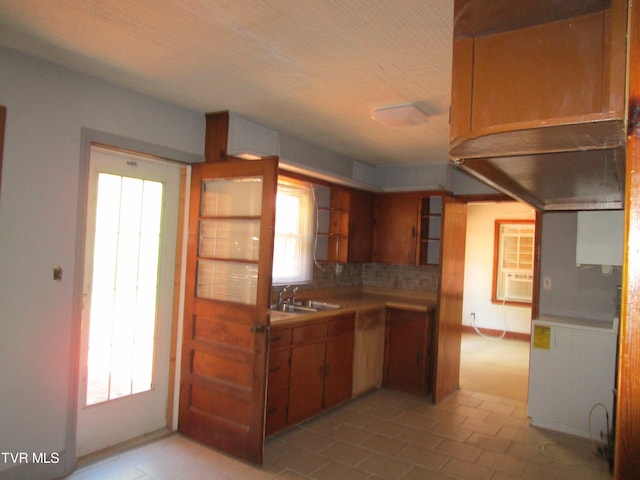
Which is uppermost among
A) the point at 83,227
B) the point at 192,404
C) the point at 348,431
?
the point at 83,227

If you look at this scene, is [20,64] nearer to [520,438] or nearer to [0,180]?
[0,180]

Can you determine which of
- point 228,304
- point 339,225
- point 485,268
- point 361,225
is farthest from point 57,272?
point 485,268

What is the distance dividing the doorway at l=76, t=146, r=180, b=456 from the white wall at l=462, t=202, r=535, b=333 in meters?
5.70

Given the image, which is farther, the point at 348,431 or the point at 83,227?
the point at 348,431

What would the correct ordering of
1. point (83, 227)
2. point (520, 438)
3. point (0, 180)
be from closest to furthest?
point (0, 180)
point (83, 227)
point (520, 438)

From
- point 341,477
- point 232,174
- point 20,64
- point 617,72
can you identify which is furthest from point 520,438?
point 20,64

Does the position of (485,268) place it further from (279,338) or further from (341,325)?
(279,338)

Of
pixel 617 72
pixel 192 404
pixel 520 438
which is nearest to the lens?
pixel 617 72

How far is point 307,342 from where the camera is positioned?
143 inches

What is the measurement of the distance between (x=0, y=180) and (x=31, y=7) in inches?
37.9

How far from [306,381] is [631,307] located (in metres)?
3.31

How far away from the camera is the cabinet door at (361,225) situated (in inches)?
195

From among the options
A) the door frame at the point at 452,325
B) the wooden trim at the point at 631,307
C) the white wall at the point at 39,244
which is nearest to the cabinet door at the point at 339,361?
the door frame at the point at 452,325

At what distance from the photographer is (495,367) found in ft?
19.0
